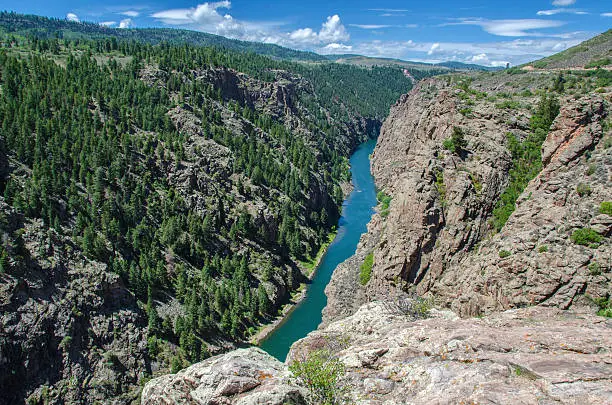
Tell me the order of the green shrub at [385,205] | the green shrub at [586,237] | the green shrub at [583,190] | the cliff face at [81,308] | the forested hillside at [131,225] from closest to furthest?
1. the green shrub at [586,237]
2. the green shrub at [583,190]
3. the cliff face at [81,308]
4. the forested hillside at [131,225]
5. the green shrub at [385,205]

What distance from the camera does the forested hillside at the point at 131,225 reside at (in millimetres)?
60219

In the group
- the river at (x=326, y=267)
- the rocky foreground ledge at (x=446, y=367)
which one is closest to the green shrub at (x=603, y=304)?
the rocky foreground ledge at (x=446, y=367)

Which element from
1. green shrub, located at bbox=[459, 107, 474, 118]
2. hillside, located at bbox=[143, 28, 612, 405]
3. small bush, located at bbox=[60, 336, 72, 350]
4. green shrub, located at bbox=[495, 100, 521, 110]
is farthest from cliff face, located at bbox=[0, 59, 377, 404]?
green shrub, located at bbox=[495, 100, 521, 110]

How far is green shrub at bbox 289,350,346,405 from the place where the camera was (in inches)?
820

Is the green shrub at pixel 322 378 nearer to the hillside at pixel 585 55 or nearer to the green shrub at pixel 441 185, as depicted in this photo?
the green shrub at pixel 441 185

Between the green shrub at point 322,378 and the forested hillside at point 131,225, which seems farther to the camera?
the forested hillside at point 131,225

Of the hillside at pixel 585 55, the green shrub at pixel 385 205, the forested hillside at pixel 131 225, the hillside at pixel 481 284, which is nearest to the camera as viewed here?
the hillside at pixel 481 284

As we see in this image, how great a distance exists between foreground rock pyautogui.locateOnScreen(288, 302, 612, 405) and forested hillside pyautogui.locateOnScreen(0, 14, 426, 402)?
2013 inches

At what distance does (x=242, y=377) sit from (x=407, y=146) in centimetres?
11544

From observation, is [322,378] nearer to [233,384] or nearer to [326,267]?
[233,384]

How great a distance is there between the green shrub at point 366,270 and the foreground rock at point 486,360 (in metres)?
39.0

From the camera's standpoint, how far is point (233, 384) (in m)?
21.1

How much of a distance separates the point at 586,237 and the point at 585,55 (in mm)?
101676

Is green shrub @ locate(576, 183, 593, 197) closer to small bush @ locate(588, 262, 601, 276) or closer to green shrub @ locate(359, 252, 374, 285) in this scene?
small bush @ locate(588, 262, 601, 276)
